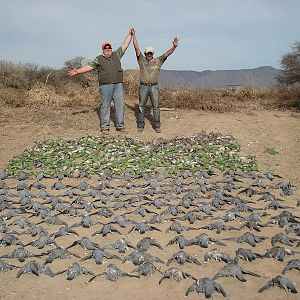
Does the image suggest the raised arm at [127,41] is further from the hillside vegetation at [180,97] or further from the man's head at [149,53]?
the hillside vegetation at [180,97]

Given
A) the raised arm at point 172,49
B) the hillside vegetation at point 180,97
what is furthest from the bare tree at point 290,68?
the raised arm at point 172,49

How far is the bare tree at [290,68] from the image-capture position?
73.6 feet

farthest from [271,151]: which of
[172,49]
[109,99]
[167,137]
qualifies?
[109,99]

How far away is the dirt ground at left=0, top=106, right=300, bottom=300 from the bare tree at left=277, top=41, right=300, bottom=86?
37.8 feet

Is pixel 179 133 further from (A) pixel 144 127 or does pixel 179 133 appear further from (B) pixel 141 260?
(B) pixel 141 260

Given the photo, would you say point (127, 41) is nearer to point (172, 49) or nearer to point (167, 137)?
point (172, 49)

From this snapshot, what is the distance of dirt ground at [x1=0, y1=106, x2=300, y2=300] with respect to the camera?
12.4 ft

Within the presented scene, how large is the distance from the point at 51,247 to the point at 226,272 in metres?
2.07

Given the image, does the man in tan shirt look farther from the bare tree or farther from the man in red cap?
the bare tree

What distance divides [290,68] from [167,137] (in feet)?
53.3

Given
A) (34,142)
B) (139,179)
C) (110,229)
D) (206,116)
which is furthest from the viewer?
(206,116)

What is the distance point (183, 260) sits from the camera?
4227 millimetres

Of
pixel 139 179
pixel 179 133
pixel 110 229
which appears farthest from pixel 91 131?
pixel 110 229

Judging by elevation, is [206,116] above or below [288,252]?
above
